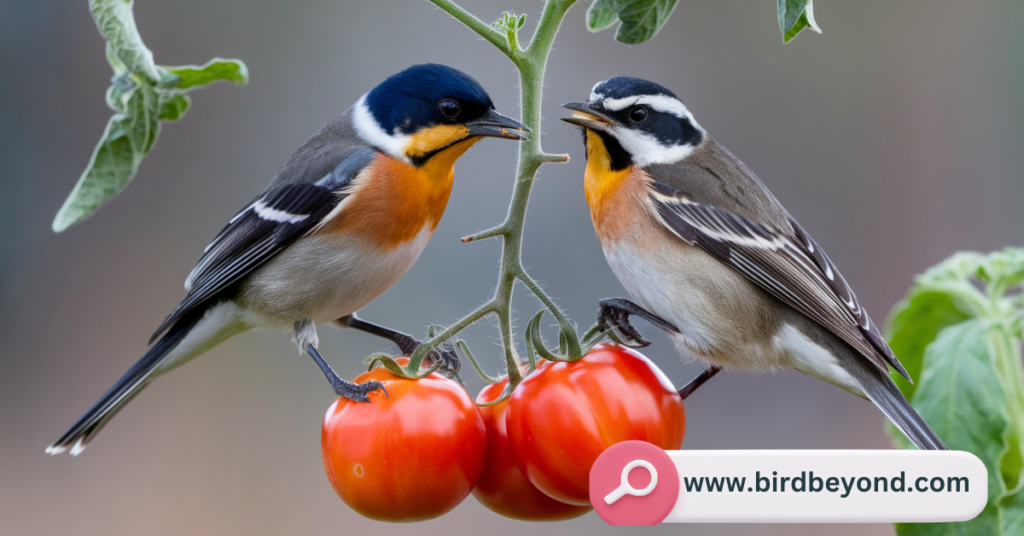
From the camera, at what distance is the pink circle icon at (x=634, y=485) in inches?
48.9

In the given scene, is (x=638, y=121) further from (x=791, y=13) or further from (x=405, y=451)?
(x=405, y=451)

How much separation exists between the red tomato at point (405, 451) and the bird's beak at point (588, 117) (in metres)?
0.71

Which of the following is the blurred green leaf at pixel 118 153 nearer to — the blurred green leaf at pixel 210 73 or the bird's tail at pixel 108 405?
the blurred green leaf at pixel 210 73

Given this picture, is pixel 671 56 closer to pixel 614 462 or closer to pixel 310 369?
pixel 310 369

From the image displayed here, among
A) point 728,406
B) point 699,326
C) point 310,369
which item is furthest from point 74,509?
point 699,326

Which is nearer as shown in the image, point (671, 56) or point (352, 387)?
point (352, 387)

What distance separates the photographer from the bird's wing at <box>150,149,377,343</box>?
220 centimetres

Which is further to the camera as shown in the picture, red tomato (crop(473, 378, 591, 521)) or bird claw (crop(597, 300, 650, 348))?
bird claw (crop(597, 300, 650, 348))

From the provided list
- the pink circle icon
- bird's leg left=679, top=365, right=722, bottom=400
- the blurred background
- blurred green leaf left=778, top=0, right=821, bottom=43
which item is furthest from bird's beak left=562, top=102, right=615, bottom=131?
the blurred background

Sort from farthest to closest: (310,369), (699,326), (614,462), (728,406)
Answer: (310,369) → (728,406) → (699,326) → (614,462)

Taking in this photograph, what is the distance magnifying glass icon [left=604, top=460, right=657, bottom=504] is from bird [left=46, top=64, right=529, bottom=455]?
95cm

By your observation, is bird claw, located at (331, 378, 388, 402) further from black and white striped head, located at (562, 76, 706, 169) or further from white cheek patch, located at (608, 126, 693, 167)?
white cheek patch, located at (608, 126, 693, 167)

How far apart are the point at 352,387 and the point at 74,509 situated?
Result: 387 cm

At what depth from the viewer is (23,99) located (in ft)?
16.2
